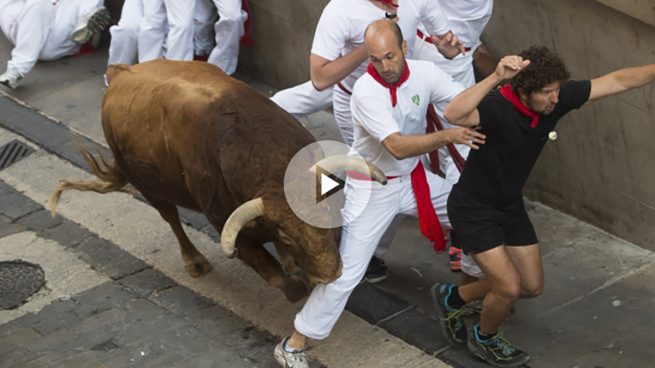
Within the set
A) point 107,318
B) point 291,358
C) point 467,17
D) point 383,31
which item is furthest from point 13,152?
point 383,31

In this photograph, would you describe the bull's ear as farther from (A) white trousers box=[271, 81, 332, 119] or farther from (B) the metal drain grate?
(B) the metal drain grate

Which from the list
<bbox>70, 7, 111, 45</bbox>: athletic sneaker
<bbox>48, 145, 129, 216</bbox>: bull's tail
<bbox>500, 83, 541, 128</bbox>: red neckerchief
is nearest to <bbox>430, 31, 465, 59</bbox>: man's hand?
<bbox>500, 83, 541, 128</bbox>: red neckerchief

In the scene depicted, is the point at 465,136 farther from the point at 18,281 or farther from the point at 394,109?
the point at 18,281

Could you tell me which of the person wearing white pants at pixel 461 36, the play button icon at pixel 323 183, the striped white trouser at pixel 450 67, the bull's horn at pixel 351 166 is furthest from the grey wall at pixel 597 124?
the play button icon at pixel 323 183

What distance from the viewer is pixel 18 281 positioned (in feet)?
30.2

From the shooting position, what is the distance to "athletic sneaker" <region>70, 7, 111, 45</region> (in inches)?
490

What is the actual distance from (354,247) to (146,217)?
292 cm

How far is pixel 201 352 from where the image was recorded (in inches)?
318

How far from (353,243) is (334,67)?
→ 4.15ft

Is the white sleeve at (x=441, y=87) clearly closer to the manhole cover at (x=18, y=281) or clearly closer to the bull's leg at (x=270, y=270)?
the bull's leg at (x=270, y=270)

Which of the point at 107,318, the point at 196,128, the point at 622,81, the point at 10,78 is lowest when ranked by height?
the point at 10,78

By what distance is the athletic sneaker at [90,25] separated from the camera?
40.8 ft

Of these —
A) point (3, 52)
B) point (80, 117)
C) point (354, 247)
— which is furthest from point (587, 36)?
point (3, 52)

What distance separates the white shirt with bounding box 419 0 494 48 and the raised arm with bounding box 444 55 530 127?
6.81ft
